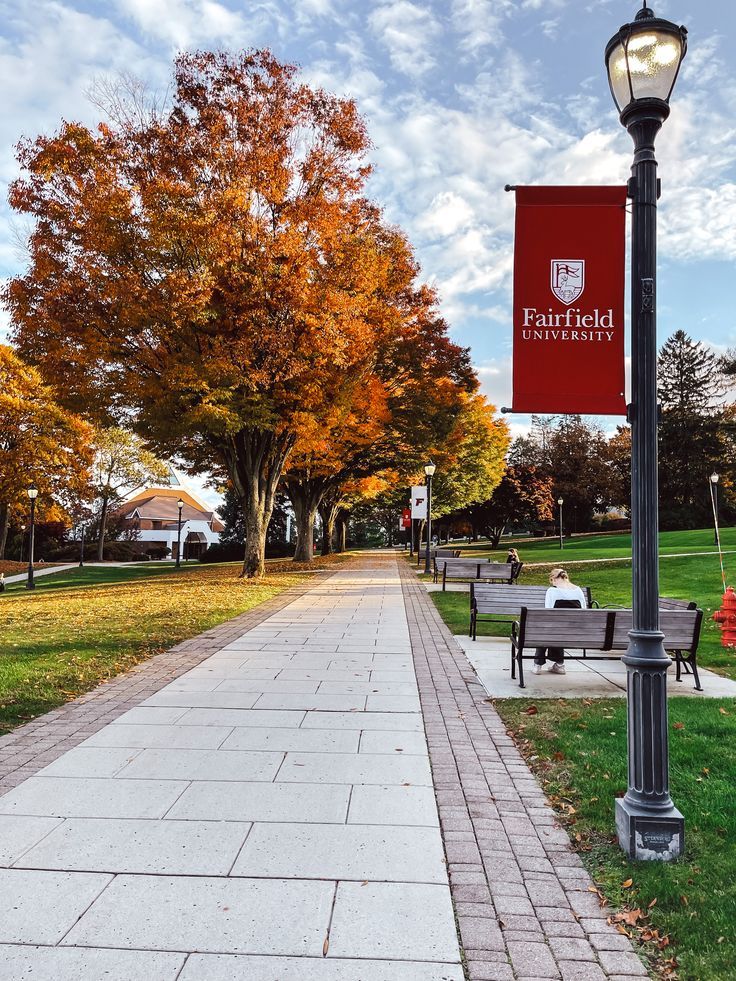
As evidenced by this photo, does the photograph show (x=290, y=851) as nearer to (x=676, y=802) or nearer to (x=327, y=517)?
(x=676, y=802)

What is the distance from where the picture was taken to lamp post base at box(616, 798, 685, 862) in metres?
3.84

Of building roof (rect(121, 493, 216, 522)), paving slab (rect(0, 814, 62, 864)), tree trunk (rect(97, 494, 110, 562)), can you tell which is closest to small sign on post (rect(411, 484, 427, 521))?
paving slab (rect(0, 814, 62, 864))

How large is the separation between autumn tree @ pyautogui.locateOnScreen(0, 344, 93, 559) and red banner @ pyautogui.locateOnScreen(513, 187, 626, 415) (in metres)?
33.7

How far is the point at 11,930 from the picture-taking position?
310 centimetres

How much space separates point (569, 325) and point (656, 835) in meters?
2.99

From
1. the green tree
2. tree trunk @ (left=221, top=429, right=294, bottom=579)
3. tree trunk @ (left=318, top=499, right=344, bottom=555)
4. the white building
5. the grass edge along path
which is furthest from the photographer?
the white building

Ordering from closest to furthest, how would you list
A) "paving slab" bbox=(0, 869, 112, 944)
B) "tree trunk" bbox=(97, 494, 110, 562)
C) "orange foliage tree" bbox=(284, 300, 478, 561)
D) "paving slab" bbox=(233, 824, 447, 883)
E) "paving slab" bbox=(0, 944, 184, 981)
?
"paving slab" bbox=(0, 944, 184, 981) → "paving slab" bbox=(0, 869, 112, 944) → "paving slab" bbox=(233, 824, 447, 883) → "orange foliage tree" bbox=(284, 300, 478, 561) → "tree trunk" bbox=(97, 494, 110, 562)

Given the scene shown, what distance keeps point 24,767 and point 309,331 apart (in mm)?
15120

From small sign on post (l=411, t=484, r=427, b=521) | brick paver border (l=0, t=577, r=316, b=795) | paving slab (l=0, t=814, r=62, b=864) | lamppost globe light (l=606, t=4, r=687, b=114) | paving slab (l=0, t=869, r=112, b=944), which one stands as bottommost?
brick paver border (l=0, t=577, r=316, b=795)

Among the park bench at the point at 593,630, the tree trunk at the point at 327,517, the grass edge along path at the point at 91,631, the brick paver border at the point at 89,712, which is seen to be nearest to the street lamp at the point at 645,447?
the park bench at the point at 593,630

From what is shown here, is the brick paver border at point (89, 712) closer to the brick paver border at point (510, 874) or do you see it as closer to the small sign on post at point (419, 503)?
the brick paver border at point (510, 874)

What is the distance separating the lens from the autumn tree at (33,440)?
34.5 meters

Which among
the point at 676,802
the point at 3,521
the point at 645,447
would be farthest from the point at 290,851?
the point at 3,521

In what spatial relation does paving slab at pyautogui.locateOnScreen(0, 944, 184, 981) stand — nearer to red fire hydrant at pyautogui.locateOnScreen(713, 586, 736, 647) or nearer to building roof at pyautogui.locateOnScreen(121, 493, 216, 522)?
red fire hydrant at pyautogui.locateOnScreen(713, 586, 736, 647)
